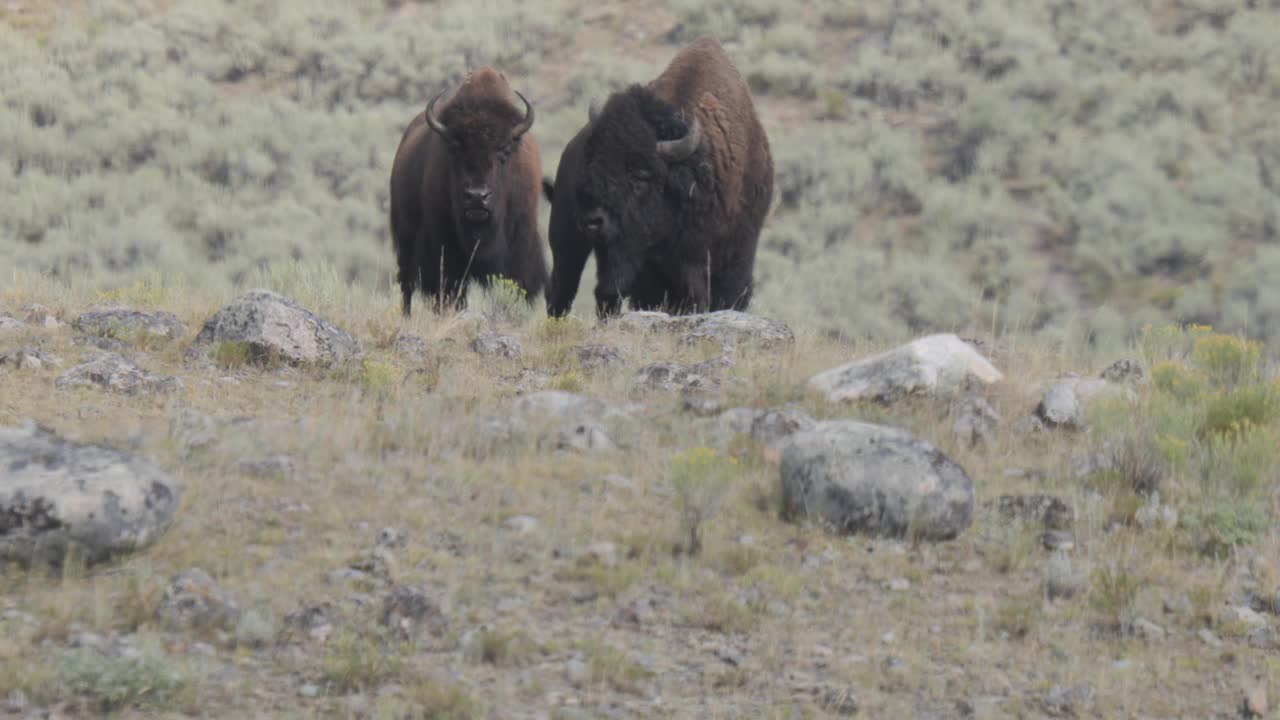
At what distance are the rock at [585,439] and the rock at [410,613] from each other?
60.5 inches

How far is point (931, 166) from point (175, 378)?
18779 mm

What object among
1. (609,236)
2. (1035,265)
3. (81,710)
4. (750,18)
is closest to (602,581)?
(81,710)

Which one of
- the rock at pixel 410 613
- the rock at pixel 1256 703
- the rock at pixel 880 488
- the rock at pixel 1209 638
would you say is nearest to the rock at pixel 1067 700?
the rock at pixel 1256 703

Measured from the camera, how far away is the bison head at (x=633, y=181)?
10.2 m

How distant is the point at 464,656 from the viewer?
4.29 metres

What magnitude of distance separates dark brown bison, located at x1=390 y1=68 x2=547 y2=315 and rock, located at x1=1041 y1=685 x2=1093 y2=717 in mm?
6579

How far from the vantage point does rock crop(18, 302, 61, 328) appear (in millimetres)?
7680

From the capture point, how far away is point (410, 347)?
7.62m

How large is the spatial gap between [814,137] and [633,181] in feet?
49.2

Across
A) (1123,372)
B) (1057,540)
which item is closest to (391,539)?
(1057,540)

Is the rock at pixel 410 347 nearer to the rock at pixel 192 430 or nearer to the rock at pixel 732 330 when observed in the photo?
the rock at pixel 732 330

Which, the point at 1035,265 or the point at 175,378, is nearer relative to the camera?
the point at 175,378

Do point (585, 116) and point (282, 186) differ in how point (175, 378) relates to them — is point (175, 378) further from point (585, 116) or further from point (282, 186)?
point (585, 116)

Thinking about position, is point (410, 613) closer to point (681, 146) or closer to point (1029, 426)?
point (1029, 426)
